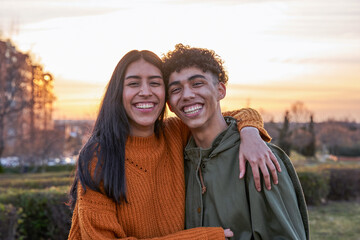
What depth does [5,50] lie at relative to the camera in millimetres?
20406

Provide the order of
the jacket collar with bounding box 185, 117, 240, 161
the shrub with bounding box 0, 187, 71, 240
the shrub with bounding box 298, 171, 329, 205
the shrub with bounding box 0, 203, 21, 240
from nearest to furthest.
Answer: the jacket collar with bounding box 185, 117, 240, 161, the shrub with bounding box 0, 203, 21, 240, the shrub with bounding box 0, 187, 71, 240, the shrub with bounding box 298, 171, 329, 205

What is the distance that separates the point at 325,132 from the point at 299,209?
69.1 feet

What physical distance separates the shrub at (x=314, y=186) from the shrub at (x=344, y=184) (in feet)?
2.60

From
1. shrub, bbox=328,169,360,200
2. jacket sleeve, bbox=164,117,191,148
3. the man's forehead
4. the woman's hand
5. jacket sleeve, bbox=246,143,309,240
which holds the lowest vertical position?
shrub, bbox=328,169,360,200

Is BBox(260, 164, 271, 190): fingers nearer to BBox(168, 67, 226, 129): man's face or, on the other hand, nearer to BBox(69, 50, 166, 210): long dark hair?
BBox(168, 67, 226, 129): man's face

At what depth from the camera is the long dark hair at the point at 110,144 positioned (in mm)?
2818

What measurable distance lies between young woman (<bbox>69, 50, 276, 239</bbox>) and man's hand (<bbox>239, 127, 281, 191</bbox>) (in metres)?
0.29

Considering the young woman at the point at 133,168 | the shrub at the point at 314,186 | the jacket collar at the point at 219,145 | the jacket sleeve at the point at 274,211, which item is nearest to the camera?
the jacket sleeve at the point at 274,211

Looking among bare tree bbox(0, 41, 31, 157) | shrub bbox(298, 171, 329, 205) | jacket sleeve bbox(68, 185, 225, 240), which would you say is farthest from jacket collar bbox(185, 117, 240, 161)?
bare tree bbox(0, 41, 31, 157)

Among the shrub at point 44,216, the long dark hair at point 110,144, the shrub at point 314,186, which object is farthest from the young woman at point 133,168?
the shrub at point 314,186

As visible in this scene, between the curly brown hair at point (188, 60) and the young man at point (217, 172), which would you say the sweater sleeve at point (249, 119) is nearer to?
the young man at point (217, 172)

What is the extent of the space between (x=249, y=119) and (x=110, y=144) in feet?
3.67

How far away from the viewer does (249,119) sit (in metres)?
3.32

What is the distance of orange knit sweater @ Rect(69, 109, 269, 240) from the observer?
277 cm
